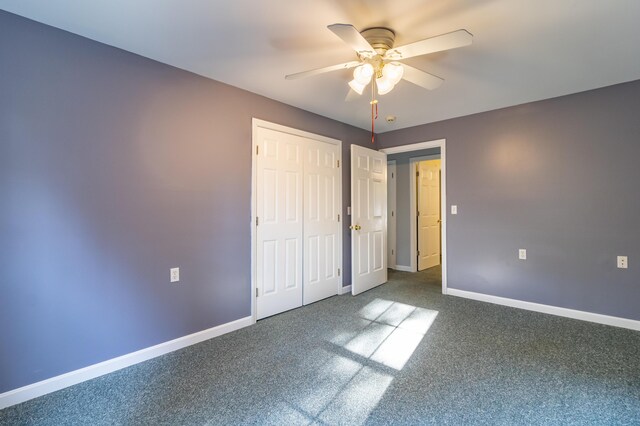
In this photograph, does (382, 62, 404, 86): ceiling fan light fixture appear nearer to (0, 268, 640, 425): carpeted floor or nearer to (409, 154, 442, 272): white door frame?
(0, 268, 640, 425): carpeted floor

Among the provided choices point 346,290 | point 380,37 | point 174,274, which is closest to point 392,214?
point 346,290

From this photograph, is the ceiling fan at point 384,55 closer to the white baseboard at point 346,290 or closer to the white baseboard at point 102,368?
the white baseboard at point 102,368

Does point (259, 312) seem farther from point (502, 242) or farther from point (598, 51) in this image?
point (598, 51)

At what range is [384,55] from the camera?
1926 mm

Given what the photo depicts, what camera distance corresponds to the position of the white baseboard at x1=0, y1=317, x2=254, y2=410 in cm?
176

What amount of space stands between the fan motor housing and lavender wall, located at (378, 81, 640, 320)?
7.47 ft

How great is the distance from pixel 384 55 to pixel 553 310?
128 inches

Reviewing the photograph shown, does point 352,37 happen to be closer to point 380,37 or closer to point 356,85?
point 380,37

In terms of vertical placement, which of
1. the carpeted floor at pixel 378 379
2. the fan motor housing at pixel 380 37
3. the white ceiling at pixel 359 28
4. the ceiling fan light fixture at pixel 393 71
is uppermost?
the white ceiling at pixel 359 28

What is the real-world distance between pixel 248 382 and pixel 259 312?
3.55ft

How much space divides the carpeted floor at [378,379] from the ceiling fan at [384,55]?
2.07 m

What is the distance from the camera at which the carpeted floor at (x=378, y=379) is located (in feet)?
5.38

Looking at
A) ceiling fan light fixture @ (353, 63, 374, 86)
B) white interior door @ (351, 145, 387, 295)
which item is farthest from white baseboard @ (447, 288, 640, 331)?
ceiling fan light fixture @ (353, 63, 374, 86)

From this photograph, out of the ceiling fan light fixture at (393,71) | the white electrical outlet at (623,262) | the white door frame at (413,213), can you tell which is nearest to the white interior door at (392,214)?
the white door frame at (413,213)
